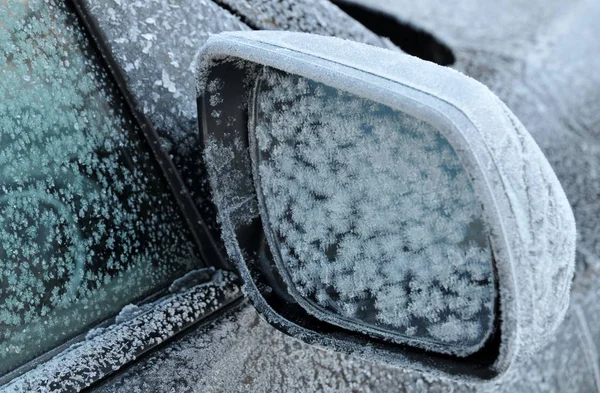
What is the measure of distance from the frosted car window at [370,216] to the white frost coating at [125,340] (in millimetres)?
174

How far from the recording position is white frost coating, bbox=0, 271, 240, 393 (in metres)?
1.09

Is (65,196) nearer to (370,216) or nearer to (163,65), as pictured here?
(163,65)

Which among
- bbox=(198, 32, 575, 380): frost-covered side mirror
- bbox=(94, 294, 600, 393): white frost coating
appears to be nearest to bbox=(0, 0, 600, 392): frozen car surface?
bbox=(94, 294, 600, 393): white frost coating

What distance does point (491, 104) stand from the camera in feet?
3.08

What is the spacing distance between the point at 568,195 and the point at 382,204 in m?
1.47

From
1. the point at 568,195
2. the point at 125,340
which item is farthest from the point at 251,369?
the point at 568,195

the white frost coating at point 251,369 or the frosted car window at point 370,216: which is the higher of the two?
the frosted car window at point 370,216

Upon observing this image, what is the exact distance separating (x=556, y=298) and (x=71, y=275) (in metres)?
0.89

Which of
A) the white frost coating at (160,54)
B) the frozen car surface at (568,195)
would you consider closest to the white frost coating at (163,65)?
the white frost coating at (160,54)

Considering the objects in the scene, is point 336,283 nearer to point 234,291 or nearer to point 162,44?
point 234,291

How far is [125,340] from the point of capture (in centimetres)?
122

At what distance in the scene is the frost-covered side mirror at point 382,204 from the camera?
924mm

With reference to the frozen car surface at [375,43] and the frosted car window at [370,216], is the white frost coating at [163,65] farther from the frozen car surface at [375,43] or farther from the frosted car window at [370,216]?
the frosted car window at [370,216]

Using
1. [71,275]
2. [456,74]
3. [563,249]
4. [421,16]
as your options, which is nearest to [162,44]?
[71,275]
